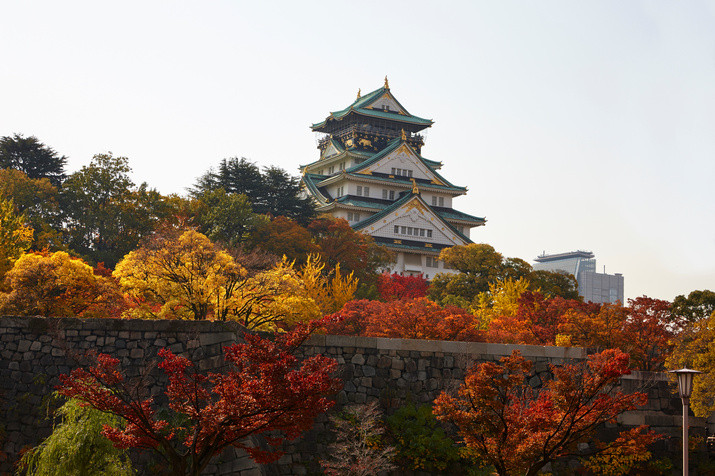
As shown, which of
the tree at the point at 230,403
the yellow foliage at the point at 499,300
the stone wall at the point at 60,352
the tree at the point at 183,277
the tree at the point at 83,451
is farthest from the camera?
the yellow foliage at the point at 499,300

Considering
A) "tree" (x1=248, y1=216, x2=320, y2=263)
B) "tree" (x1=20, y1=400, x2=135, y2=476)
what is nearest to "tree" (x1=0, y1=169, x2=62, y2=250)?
"tree" (x1=248, y1=216, x2=320, y2=263)

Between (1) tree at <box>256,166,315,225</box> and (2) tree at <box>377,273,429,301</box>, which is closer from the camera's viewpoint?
(2) tree at <box>377,273,429,301</box>

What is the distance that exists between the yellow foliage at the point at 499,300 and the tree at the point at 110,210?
14963 mm

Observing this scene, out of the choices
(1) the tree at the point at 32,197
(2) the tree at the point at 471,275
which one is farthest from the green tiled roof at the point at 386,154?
(1) the tree at the point at 32,197

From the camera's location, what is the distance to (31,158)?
1687 inches

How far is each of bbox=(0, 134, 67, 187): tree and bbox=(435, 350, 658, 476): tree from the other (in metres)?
33.9

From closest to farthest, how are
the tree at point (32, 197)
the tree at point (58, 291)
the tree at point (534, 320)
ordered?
1. the tree at point (58, 291)
2. the tree at point (534, 320)
3. the tree at point (32, 197)

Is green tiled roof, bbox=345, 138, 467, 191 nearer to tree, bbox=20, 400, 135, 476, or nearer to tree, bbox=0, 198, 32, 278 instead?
tree, bbox=0, 198, 32, 278

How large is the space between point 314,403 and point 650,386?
10.3m

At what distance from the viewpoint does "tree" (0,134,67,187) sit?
42.7m

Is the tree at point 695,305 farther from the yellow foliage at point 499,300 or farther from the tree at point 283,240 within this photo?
the tree at point 283,240

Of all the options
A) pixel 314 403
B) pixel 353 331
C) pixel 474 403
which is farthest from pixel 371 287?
pixel 314 403

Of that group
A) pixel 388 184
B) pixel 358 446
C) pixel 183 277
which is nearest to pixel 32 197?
pixel 183 277

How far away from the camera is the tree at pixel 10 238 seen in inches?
1082
